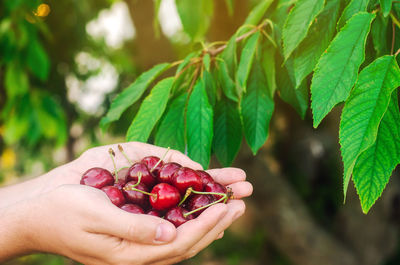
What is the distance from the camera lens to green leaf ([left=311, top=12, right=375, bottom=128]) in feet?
2.79

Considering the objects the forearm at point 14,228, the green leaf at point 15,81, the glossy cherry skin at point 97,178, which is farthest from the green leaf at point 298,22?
the green leaf at point 15,81

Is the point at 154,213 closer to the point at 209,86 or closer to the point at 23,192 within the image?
the point at 209,86

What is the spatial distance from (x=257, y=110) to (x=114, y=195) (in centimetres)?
59

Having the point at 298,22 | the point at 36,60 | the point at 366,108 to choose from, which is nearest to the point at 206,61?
the point at 298,22

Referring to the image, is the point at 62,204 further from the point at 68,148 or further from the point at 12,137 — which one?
the point at 68,148

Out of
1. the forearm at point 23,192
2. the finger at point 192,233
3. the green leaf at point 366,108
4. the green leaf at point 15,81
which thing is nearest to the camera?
the green leaf at point 366,108

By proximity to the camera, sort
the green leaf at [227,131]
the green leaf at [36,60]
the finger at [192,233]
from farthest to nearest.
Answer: the green leaf at [36,60] < the green leaf at [227,131] < the finger at [192,233]

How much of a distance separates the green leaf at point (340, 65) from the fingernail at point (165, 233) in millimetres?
491

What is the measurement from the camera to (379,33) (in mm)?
988

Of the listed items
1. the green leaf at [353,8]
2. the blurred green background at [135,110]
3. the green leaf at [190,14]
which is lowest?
the blurred green background at [135,110]

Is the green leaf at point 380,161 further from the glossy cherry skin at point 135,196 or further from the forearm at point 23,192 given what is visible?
the forearm at point 23,192

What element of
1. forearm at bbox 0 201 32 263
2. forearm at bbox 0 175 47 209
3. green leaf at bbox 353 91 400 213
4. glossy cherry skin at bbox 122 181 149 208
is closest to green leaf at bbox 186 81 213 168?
glossy cherry skin at bbox 122 181 149 208

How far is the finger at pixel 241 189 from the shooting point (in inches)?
54.8

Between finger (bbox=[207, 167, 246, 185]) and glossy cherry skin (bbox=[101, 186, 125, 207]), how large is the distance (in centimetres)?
37
